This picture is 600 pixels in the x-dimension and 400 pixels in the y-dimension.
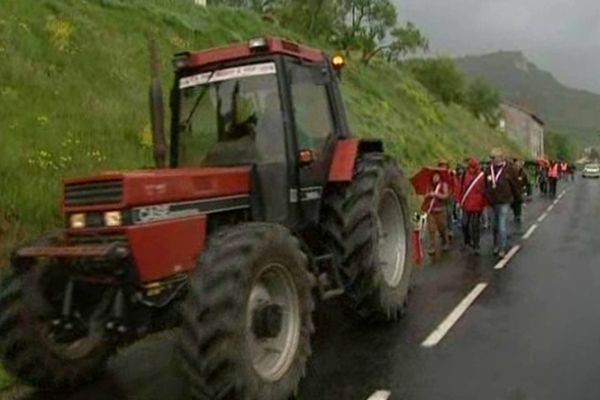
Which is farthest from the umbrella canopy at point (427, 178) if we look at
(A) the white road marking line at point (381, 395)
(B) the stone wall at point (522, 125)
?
(B) the stone wall at point (522, 125)

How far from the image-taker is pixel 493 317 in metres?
8.69

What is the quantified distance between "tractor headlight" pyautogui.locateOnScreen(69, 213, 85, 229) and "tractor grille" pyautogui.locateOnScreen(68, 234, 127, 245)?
82 millimetres

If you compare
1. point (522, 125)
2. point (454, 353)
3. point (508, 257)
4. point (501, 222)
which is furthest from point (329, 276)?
point (522, 125)

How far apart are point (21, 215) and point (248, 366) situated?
5.69 meters

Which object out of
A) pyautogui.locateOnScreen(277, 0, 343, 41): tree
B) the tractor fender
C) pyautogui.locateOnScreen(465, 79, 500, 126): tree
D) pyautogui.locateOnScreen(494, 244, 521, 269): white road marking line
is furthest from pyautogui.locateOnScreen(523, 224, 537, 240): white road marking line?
pyautogui.locateOnScreen(465, 79, 500, 126): tree

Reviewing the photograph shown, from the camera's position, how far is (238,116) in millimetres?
7078

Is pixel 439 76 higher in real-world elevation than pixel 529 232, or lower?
higher

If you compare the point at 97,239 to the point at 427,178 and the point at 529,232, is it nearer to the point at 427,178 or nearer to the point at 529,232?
the point at 427,178

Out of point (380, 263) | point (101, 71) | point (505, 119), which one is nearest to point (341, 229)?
point (380, 263)

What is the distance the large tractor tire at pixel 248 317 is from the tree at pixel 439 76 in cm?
6172

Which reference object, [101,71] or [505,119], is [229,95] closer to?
[101,71]

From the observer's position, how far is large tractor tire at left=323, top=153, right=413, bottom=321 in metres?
7.51

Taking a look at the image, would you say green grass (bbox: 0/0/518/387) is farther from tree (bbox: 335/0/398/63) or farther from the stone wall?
the stone wall

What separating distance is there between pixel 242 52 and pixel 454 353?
337 cm
